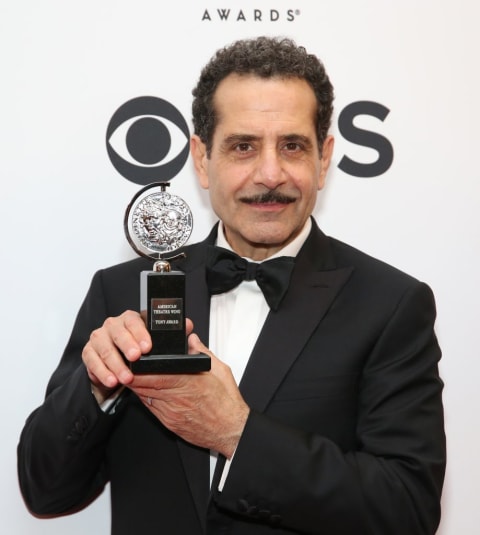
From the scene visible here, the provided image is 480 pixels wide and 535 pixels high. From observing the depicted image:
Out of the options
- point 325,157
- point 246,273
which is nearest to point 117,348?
point 246,273

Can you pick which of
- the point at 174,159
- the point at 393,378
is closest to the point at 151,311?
the point at 393,378

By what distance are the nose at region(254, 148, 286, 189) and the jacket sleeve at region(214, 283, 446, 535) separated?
0.41 meters

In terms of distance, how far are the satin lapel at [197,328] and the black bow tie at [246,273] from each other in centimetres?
4

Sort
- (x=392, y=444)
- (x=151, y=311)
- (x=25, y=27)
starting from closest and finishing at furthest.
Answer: (x=151, y=311) → (x=392, y=444) → (x=25, y=27)

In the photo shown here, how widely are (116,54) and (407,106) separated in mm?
903

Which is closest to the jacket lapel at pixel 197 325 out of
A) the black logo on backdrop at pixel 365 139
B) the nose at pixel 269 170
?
the nose at pixel 269 170

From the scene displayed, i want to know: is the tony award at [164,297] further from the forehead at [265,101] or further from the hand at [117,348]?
the forehead at [265,101]

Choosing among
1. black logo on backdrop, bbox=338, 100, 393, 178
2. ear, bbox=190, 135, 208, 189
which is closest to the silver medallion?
ear, bbox=190, 135, 208, 189

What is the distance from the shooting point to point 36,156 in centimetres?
263

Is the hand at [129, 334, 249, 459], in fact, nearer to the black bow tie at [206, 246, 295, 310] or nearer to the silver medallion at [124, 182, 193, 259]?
the silver medallion at [124, 182, 193, 259]

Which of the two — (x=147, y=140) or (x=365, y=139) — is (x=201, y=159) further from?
(x=365, y=139)

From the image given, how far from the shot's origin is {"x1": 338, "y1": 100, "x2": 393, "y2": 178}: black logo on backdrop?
8.82ft

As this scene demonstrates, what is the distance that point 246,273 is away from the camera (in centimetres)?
216

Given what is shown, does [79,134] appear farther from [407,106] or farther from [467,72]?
Result: [467,72]
